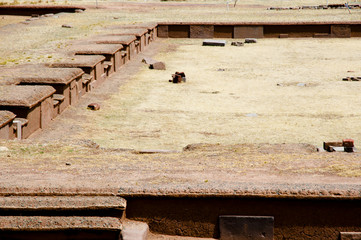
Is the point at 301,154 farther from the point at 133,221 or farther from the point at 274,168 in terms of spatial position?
the point at 133,221

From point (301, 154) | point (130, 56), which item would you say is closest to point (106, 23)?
point (130, 56)

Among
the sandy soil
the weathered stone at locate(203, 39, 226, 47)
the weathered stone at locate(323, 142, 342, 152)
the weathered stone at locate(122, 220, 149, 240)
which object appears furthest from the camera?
the weathered stone at locate(203, 39, 226, 47)

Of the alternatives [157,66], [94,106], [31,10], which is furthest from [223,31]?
[31,10]

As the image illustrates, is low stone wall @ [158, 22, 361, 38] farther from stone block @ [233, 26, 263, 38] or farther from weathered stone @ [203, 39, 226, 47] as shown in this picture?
weathered stone @ [203, 39, 226, 47]

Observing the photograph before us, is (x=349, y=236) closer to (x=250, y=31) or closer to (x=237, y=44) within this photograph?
(x=237, y=44)

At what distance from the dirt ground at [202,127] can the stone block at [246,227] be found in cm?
18

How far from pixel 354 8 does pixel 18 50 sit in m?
20.3

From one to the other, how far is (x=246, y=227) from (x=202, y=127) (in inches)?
166

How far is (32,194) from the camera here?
3.89 meters

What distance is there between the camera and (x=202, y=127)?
26.1 feet

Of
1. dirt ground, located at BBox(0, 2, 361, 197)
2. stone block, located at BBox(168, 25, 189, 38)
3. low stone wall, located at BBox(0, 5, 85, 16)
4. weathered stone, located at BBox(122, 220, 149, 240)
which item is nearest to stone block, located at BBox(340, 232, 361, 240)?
dirt ground, located at BBox(0, 2, 361, 197)

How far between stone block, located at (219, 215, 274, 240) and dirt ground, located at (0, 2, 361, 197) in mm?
177

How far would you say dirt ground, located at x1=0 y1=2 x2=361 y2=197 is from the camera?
4156 millimetres

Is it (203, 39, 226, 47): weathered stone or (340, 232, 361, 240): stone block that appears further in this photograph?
(203, 39, 226, 47): weathered stone
